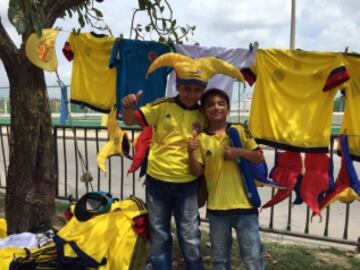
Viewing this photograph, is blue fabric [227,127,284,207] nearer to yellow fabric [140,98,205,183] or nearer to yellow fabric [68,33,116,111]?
yellow fabric [140,98,205,183]

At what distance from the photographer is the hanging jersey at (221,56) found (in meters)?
3.96

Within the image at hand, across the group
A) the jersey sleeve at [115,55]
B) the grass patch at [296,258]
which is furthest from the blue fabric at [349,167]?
the jersey sleeve at [115,55]

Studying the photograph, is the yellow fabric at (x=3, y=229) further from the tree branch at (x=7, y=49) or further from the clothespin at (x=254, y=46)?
the clothespin at (x=254, y=46)

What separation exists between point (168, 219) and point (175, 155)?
0.52 m

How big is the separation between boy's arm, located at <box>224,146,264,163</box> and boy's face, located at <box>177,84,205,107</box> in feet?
1.34

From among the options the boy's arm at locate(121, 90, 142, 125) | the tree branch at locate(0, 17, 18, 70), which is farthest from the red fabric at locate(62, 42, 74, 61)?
the boy's arm at locate(121, 90, 142, 125)

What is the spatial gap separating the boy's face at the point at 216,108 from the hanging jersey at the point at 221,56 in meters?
0.96

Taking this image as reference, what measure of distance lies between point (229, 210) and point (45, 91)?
213 centimetres

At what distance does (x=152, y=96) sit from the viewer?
13.7 ft

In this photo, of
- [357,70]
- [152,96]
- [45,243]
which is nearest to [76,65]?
[152,96]

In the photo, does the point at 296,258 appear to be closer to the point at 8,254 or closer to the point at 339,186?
the point at 339,186

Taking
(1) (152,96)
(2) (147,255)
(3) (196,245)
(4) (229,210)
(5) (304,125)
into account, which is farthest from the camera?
(1) (152,96)

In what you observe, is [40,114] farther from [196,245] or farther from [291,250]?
[291,250]

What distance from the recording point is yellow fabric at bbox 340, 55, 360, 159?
11.9ft
